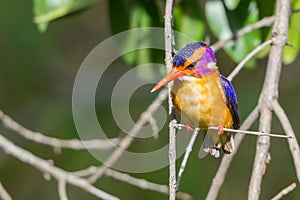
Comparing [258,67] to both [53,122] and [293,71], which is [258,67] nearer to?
[293,71]

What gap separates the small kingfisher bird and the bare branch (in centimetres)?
12

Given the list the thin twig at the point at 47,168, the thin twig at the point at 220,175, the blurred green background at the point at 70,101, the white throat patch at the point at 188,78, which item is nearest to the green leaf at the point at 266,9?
the thin twig at the point at 220,175

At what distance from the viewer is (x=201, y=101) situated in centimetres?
85

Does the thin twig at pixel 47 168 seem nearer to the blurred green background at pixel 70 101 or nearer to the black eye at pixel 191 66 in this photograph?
the black eye at pixel 191 66

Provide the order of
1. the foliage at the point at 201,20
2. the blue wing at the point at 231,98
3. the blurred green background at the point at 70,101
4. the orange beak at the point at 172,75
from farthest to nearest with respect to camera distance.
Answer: the blurred green background at the point at 70,101 → the foliage at the point at 201,20 → the blue wing at the point at 231,98 → the orange beak at the point at 172,75

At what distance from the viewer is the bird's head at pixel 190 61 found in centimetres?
76

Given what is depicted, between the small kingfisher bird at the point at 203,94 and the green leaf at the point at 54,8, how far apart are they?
510 millimetres

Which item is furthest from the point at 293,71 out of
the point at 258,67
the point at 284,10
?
the point at 284,10

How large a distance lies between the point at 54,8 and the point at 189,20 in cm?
27

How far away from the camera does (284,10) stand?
1.19 metres

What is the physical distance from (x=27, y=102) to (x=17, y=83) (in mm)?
92

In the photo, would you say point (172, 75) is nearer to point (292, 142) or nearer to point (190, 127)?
point (190, 127)

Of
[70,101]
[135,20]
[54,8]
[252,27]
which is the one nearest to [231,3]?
[252,27]

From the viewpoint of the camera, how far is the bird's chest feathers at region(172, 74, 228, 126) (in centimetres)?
83
